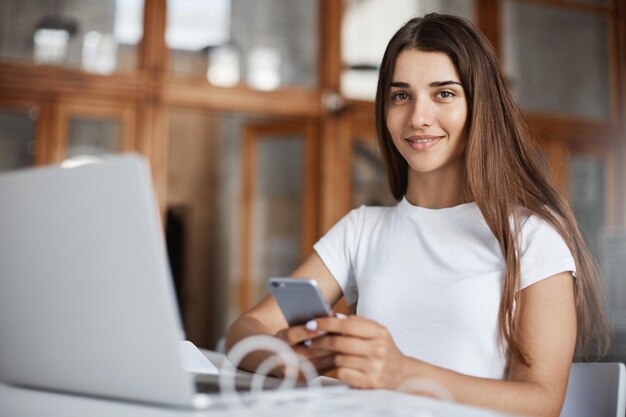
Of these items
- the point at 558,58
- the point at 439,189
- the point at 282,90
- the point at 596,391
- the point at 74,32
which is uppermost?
the point at 558,58

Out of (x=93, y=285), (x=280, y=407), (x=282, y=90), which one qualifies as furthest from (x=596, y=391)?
(x=282, y=90)

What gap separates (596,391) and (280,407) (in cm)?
76

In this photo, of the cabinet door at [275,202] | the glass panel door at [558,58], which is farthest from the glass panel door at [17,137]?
the glass panel door at [558,58]

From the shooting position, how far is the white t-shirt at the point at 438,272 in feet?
4.54

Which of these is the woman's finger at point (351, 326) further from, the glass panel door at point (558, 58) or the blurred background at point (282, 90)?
the glass panel door at point (558, 58)

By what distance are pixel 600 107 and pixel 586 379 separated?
4.93m

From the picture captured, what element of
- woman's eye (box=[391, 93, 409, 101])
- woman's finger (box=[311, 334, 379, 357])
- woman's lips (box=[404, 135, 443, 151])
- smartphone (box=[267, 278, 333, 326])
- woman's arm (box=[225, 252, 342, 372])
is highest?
woman's eye (box=[391, 93, 409, 101])

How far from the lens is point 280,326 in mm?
1551

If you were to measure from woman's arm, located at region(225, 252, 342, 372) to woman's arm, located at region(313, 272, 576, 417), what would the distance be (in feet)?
0.09

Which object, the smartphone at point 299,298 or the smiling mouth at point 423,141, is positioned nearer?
the smartphone at point 299,298

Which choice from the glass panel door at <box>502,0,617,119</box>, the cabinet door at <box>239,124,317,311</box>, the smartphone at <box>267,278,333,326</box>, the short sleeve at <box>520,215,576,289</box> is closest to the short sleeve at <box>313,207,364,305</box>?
the short sleeve at <box>520,215,576,289</box>

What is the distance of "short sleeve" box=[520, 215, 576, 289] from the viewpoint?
132 cm

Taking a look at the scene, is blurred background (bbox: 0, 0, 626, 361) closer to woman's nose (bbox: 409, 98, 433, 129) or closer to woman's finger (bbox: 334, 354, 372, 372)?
woman's nose (bbox: 409, 98, 433, 129)

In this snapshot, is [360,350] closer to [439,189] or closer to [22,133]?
[439,189]
